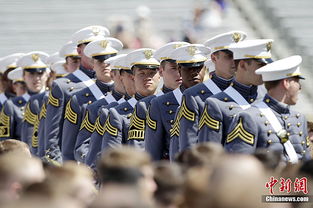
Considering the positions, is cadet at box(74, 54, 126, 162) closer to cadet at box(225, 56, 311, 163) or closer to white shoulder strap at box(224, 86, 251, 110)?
white shoulder strap at box(224, 86, 251, 110)

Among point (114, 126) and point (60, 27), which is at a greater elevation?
point (114, 126)

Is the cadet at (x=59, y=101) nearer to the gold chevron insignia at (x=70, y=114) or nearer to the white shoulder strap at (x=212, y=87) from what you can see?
the gold chevron insignia at (x=70, y=114)

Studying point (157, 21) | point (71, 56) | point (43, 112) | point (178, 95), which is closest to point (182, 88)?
point (178, 95)

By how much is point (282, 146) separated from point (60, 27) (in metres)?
13.4

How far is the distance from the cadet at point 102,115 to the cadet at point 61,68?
135cm

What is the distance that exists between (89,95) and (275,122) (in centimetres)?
343

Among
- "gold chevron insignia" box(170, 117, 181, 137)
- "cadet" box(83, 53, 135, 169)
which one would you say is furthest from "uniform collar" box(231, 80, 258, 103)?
"cadet" box(83, 53, 135, 169)

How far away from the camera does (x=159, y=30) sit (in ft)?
68.5

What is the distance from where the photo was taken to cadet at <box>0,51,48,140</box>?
13.6m

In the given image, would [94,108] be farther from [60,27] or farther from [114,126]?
[60,27]

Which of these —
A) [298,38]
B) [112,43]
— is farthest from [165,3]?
[112,43]

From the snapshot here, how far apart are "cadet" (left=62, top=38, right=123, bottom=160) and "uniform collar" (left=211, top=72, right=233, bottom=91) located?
2.00 meters

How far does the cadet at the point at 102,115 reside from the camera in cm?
1080

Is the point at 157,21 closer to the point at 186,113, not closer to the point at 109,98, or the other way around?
the point at 109,98
